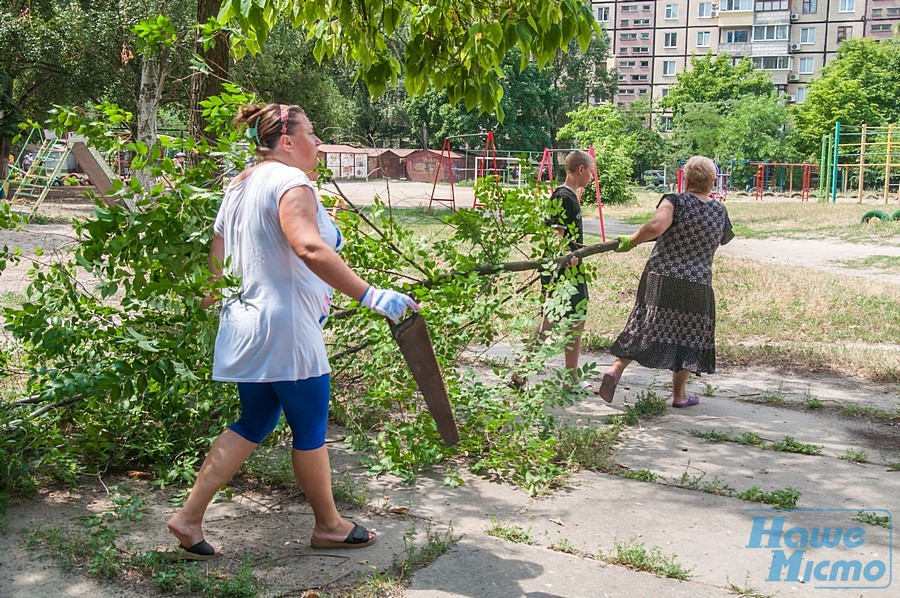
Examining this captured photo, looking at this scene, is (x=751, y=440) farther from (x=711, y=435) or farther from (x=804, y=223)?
(x=804, y=223)

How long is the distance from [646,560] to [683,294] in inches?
111

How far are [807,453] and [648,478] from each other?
3.72 ft

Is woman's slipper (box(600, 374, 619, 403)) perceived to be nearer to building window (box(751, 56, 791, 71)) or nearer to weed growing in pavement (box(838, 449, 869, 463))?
weed growing in pavement (box(838, 449, 869, 463))

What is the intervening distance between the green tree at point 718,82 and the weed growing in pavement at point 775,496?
223 ft

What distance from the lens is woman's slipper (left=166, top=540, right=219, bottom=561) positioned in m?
3.51

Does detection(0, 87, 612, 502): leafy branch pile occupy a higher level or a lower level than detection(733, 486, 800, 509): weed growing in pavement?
higher

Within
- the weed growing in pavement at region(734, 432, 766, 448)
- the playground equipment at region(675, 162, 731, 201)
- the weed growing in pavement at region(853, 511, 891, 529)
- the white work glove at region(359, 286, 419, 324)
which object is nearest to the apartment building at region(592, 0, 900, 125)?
the playground equipment at region(675, 162, 731, 201)

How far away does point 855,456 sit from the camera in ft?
16.7

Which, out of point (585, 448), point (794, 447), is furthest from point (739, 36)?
point (585, 448)

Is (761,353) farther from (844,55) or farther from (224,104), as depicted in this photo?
(844,55)

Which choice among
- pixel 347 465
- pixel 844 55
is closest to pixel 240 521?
pixel 347 465

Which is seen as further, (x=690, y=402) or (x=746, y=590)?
(x=690, y=402)

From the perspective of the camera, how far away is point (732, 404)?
6309 mm

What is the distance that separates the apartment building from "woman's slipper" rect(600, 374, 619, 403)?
83.1 m
